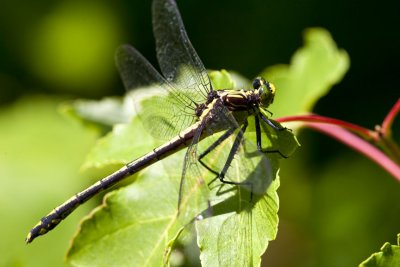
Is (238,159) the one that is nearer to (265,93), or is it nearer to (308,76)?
(265,93)

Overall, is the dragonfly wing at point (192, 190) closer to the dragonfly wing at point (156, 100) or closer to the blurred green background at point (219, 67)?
the dragonfly wing at point (156, 100)

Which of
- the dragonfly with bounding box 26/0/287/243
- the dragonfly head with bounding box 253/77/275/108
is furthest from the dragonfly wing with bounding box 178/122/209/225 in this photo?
the dragonfly head with bounding box 253/77/275/108

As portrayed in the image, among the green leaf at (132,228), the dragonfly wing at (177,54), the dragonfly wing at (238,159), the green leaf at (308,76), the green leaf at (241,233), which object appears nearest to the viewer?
the green leaf at (241,233)

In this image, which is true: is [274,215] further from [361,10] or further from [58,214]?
[361,10]

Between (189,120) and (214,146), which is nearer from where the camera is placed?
(214,146)

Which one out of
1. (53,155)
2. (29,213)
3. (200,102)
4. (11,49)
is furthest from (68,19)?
(200,102)

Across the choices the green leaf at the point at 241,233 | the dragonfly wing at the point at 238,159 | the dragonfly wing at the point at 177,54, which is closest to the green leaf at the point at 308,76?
the dragonfly wing at the point at 177,54

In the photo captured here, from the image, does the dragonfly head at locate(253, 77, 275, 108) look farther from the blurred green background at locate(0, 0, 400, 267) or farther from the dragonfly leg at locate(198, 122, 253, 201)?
the blurred green background at locate(0, 0, 400, 267)

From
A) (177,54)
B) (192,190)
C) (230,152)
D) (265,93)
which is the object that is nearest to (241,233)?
(192,190)
